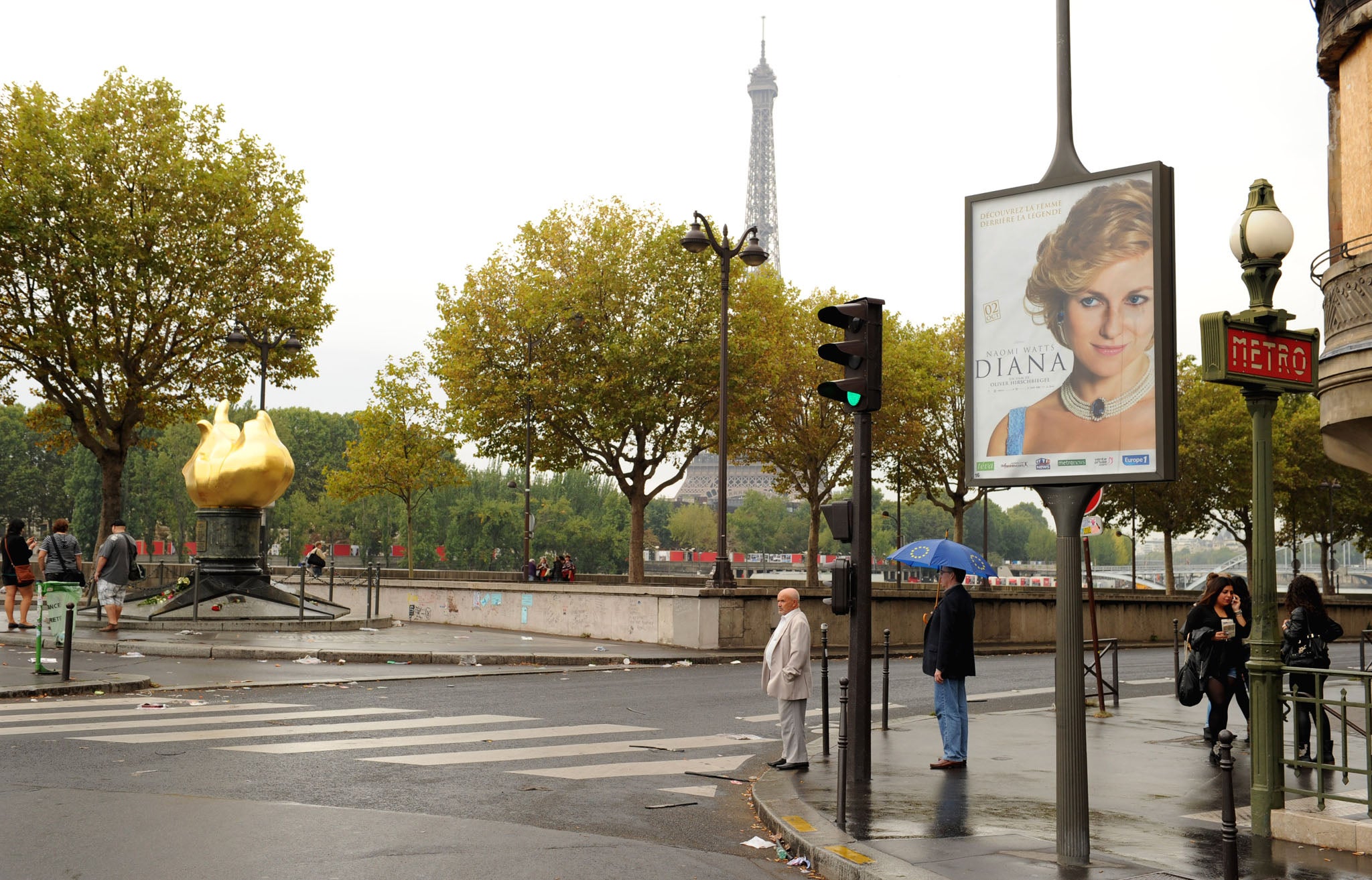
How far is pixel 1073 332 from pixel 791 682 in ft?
14.0

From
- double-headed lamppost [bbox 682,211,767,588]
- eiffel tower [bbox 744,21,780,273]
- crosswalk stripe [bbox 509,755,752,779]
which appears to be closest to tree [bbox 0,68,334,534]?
double-headed lamppost [bbox 682,211,767,588]

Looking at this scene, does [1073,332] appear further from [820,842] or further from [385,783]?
[385,783]

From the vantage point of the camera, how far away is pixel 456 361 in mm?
40094

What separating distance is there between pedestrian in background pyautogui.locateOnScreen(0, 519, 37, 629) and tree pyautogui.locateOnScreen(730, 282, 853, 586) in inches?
1069

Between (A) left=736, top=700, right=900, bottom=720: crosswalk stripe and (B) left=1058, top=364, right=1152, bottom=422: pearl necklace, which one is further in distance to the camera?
(A) left=736, top=700, right=900, bottom=720: crosswalk stripe

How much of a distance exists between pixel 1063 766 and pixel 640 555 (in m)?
34.9

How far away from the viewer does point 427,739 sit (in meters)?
11.5

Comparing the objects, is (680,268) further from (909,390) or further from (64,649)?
(64,649)

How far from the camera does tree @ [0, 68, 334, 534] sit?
31484 mm

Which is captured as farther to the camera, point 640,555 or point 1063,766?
point 640,555

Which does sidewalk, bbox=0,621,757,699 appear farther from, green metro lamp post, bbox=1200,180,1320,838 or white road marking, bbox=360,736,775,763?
green metro lamp post, bbox=1200,180,1320,838

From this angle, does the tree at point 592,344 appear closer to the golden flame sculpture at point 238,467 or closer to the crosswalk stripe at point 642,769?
the golden flame sculpture at point 238,467

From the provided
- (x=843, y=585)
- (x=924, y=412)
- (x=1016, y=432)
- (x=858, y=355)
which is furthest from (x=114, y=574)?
(x=924, y=412)

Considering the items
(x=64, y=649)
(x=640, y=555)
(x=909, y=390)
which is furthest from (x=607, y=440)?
(x=64, y=649)
